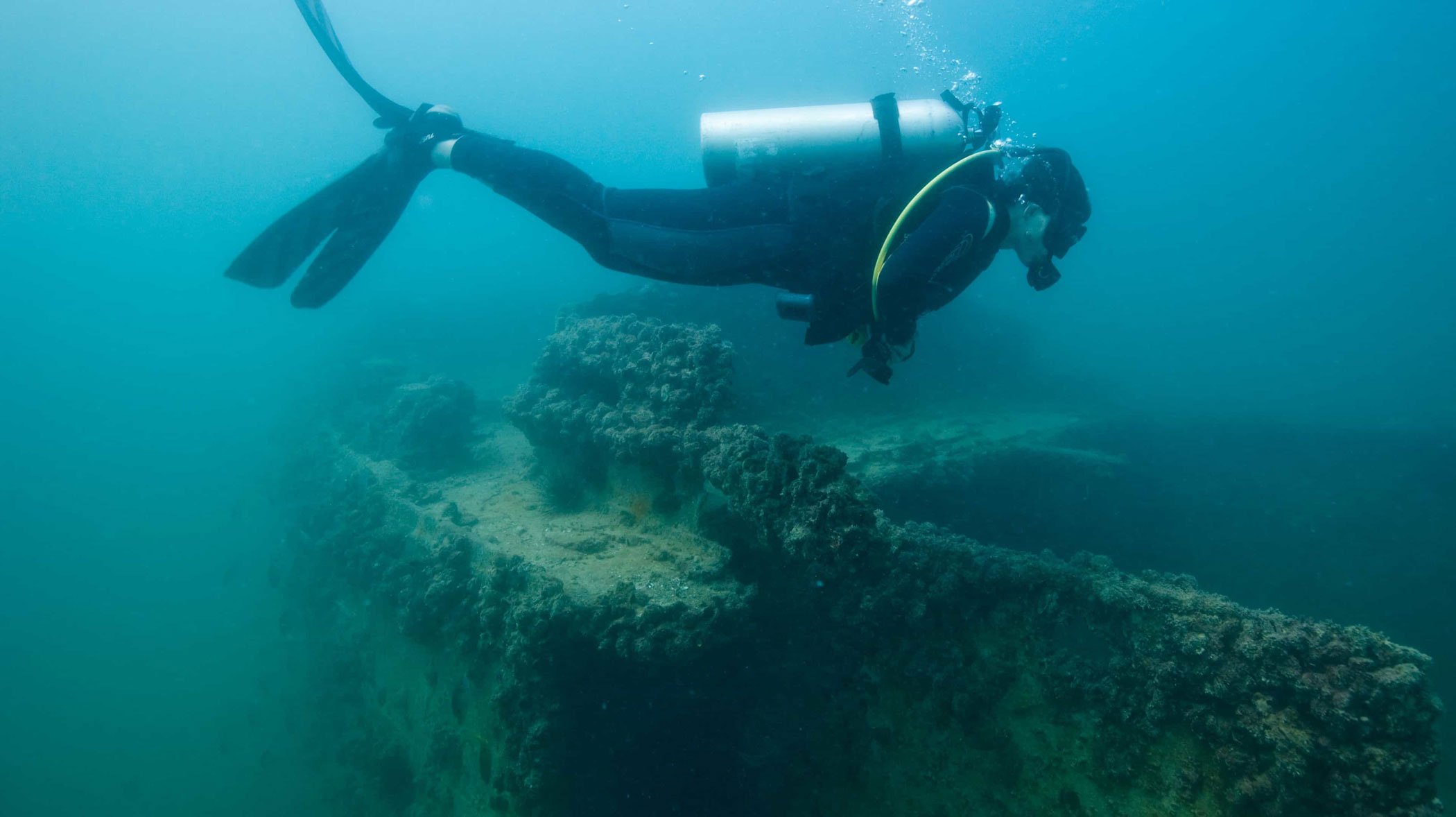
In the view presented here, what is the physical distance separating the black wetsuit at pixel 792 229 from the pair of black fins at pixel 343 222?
39.9 inches

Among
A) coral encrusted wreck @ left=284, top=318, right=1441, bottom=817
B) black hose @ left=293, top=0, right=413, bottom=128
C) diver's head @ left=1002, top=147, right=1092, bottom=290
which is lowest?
coral encrusted wreck @ left=284, top=318, right=1441, bottom=817

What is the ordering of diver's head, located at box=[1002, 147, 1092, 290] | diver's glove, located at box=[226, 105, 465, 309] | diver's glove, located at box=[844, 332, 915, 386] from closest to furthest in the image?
1. diver's glove, located at box=[844, 332, 915, 386]
2. diver's head, located at box=[1002, 147, 1092, 290]
3. diver's glove, located at box=[226, 105, 465, 309]

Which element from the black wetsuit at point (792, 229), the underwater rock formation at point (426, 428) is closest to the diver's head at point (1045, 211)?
the black wetsuit at point (792, 229)

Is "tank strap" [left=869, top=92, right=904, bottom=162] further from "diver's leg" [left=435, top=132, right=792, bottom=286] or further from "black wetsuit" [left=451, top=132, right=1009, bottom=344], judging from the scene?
"diver's leg" [left=435, top=132, right=792, bottom=286]

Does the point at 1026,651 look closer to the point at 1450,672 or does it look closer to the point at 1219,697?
the point at 1219,697

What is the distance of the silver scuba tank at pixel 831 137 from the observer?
14.6 ft

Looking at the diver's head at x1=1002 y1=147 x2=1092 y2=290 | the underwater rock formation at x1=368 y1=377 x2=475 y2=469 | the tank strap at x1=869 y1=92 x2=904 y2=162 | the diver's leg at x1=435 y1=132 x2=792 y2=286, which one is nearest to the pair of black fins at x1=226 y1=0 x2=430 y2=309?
the diver's leg at x1=435 y1=132 x2=792 y2=286

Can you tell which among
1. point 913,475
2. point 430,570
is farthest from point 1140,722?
point 430,570

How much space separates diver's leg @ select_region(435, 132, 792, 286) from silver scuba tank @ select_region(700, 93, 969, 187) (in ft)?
0.82

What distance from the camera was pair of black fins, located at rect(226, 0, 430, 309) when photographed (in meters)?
5.80

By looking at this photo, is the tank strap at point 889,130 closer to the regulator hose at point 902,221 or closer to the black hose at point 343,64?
the regulator hose at point 902,221

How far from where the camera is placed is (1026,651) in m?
3.35

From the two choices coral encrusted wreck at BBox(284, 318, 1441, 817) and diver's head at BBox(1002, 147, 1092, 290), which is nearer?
coral encrusted wreck at BBox(284, 318, 1441, 817)

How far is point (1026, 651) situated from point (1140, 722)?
0.60 metres
